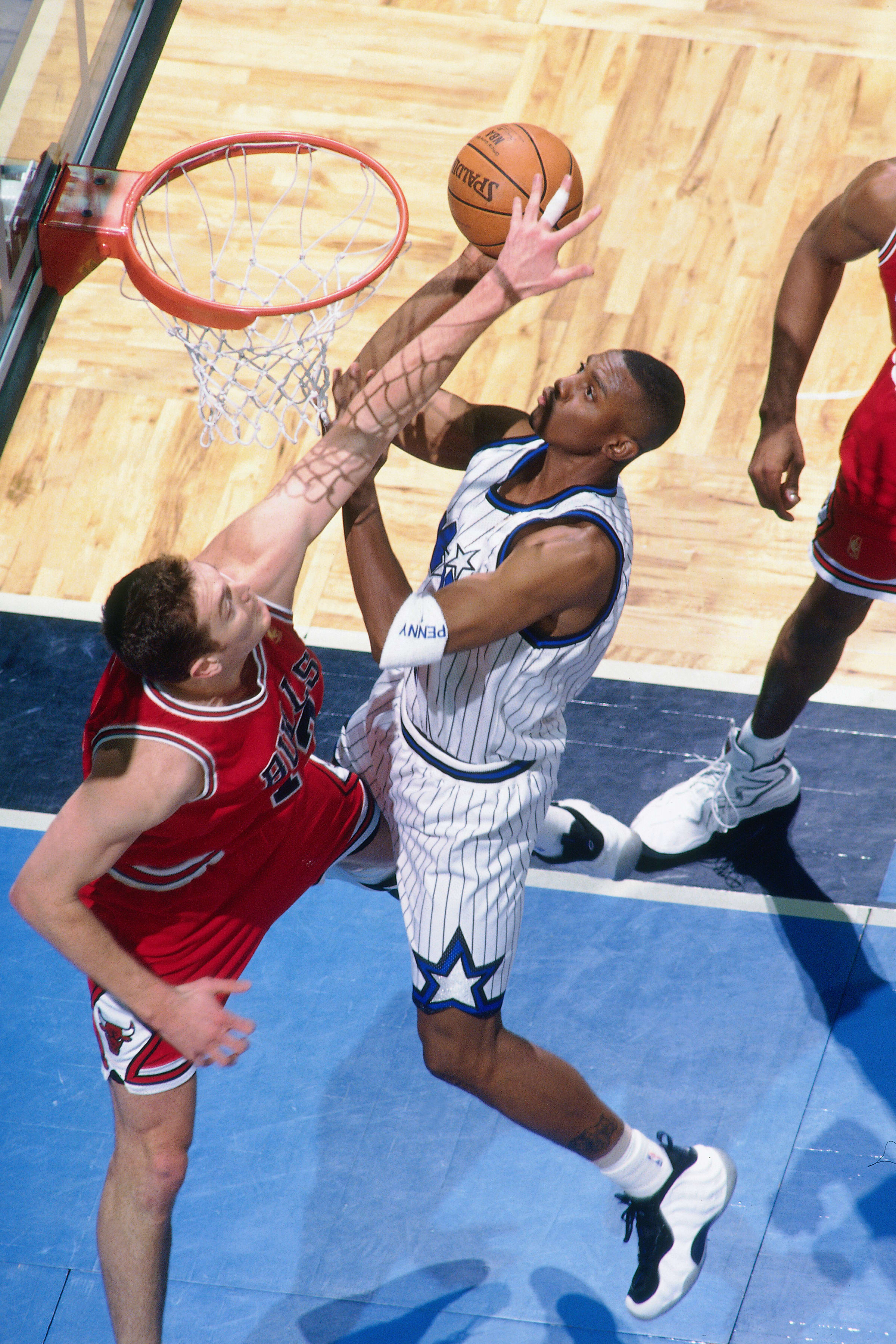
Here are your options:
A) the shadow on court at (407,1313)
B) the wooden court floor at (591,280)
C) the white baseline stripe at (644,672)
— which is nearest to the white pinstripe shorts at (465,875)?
the shadow on court at (407,1313)

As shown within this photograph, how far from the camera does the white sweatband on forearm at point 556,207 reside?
126 inches

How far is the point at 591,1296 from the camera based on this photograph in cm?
365

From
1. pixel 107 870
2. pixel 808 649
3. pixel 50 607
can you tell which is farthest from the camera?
pixel 50 607

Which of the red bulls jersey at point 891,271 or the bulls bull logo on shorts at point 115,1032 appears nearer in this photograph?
the bulls bull logo on shorts at point 115,1032

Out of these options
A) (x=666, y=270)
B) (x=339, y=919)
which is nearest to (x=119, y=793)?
(x=339, y=919)

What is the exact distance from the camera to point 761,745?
4.48m

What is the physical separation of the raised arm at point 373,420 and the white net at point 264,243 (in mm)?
1567

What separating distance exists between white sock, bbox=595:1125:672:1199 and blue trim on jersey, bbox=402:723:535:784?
0.98 m

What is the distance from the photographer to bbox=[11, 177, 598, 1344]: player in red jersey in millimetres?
2836

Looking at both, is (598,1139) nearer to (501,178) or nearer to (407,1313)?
(407,1313)

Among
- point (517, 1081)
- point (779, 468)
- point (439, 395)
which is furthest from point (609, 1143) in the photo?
point (439, 395)

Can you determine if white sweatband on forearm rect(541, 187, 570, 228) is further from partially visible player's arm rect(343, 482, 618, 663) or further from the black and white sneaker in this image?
the black and white sneaker

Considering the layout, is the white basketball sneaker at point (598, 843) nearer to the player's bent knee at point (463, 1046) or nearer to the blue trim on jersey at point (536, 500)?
the player's bent knee at point (463, 1046)

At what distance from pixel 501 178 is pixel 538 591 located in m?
1.19
